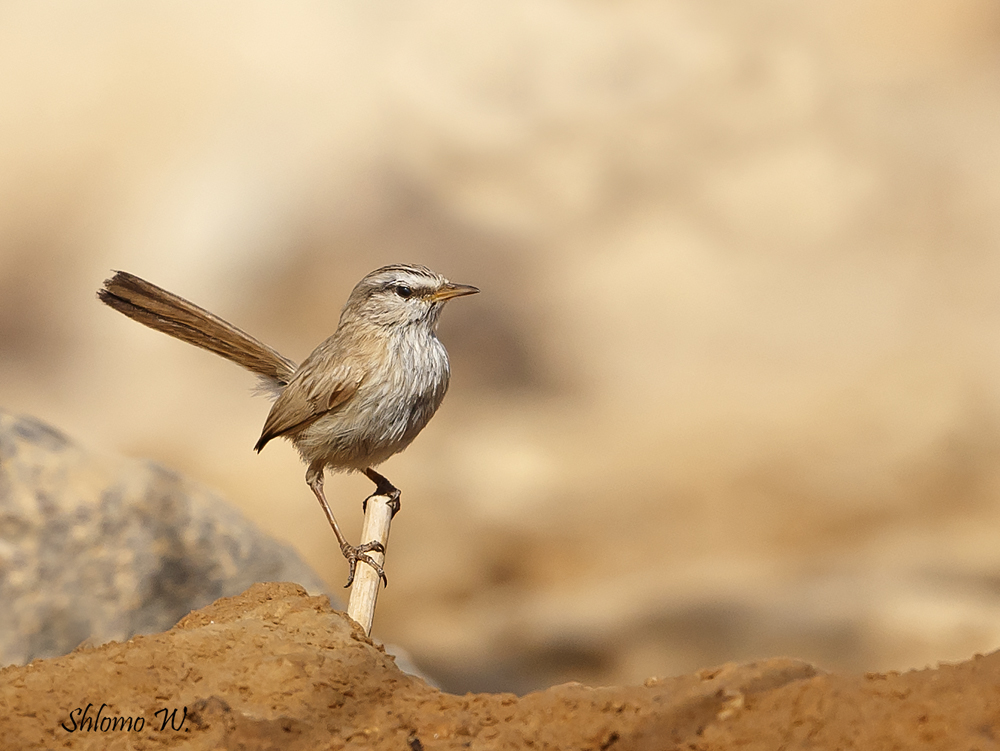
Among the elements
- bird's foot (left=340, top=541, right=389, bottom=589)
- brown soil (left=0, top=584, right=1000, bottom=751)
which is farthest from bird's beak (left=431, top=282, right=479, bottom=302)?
brown soil (left=0, top=584, right=1000, bottom=751)

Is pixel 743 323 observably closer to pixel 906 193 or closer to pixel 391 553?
pixel 906 193

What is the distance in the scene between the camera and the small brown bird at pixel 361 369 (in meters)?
4.73

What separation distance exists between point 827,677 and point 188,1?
864cm

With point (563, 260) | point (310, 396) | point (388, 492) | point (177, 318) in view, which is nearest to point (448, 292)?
point (310, 396)

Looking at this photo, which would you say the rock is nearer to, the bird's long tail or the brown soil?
the bird's long tail

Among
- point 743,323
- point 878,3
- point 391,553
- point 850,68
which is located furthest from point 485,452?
point 878,3

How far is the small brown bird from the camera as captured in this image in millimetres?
4734

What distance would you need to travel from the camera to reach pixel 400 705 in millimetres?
2871

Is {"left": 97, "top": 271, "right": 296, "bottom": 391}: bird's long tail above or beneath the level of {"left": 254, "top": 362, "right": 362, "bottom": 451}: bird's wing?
above

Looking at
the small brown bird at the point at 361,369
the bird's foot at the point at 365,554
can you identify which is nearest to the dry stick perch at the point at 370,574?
the bird's foot at the point at 365,554

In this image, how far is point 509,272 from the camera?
923cm

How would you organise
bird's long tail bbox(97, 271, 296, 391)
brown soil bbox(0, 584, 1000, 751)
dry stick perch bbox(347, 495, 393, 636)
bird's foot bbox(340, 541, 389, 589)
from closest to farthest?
brown soil bbox(0, 584, 1000, 751)
dry stick perch bbox(347, 495, 393, 636)
bird's foot bbox(340, 541, 389, 589)
bird's long tail bbox(97, 271, 296, 391)

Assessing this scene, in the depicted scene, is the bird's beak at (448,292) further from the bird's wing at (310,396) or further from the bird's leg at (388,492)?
the bird's leg at (388,492)

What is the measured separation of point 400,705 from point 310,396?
2274mm
